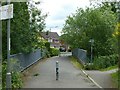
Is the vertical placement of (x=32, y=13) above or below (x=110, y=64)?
above

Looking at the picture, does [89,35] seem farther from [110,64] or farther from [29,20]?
[29,20]

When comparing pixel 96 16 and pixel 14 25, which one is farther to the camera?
pixel 96 16

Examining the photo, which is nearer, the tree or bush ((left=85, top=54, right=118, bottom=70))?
bush ((left=85, top=54, right=118, bottom=70))

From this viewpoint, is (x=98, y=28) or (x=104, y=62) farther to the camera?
(x=98, y=28)

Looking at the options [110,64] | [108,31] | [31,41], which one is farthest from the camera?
[108,31]

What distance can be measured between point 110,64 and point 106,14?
9900mm

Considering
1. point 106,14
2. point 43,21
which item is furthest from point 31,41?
point 106,14

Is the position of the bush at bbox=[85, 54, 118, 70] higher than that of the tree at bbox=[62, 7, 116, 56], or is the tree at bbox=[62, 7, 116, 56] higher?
the tree at bbox=[62, 7, 116, 56]

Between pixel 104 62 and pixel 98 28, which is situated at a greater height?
pixel 98 28

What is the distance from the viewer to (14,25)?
2208 centimetres

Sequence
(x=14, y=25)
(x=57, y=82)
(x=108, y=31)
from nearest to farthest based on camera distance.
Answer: (x=57, y=82) < (x=14, y=25) < (x=108, y=31)

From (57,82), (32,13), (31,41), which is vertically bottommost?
(57,82)

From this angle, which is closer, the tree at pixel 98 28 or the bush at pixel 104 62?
the bush at pixel 104 62

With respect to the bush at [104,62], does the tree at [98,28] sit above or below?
above
